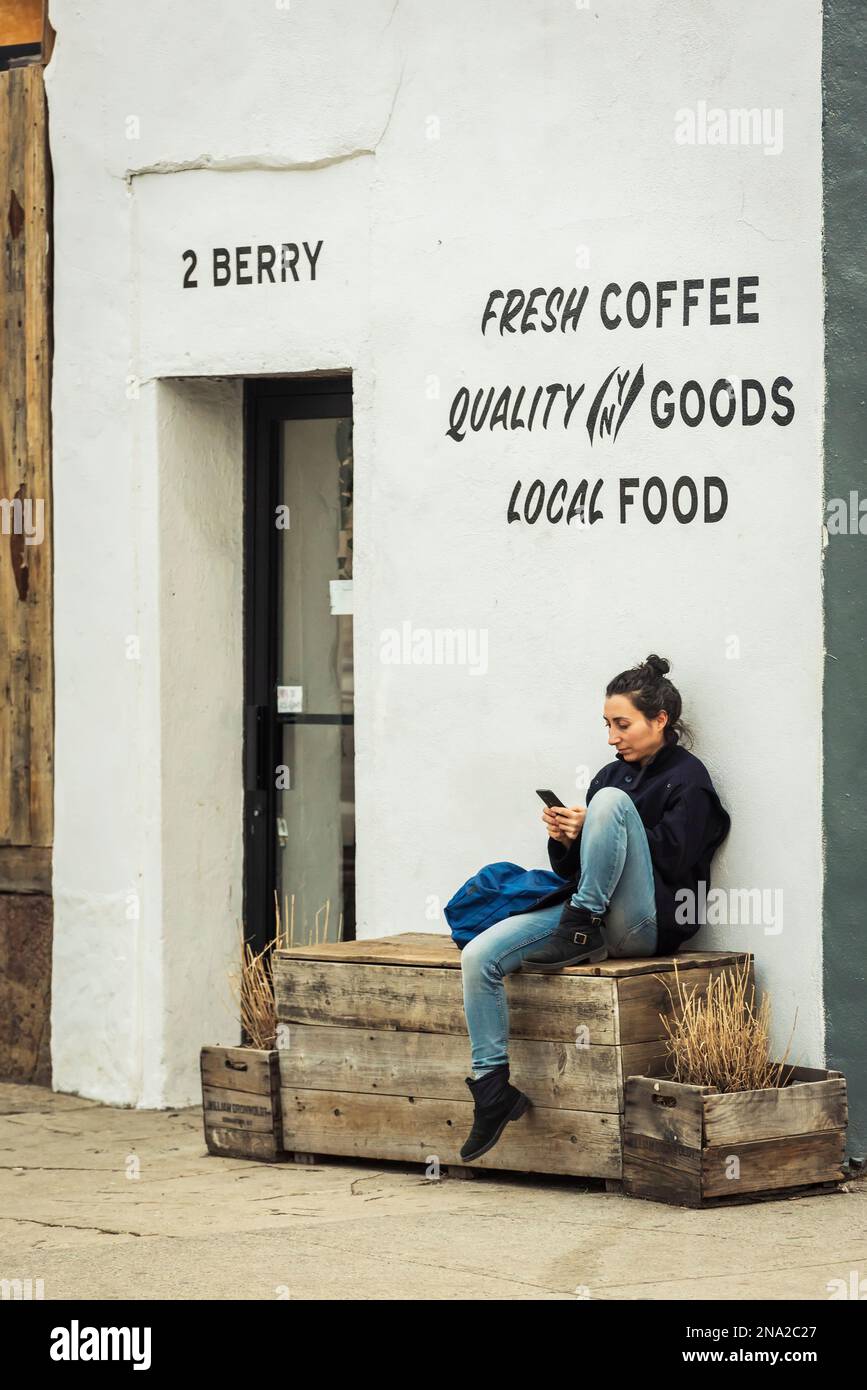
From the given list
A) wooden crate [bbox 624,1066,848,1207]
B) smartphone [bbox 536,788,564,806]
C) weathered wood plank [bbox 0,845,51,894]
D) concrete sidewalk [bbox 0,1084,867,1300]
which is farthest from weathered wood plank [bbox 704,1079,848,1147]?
→ weathered wood plank [bbox 0,845,51,894]

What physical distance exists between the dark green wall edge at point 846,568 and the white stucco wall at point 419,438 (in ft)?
0.20

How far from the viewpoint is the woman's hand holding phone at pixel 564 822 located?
22.5 ft

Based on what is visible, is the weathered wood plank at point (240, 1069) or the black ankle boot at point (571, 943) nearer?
the black ankle boot at point (571, 943)

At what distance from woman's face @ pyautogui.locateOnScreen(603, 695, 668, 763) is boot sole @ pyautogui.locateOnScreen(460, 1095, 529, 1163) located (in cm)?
121

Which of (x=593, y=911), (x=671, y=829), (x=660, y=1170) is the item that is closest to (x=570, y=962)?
(x=593, y=911)

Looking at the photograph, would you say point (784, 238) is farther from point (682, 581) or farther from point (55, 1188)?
point (55, 1188)

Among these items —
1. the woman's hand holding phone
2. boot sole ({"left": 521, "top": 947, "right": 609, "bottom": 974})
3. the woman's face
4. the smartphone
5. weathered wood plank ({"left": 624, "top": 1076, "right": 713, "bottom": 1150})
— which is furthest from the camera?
the woman's face

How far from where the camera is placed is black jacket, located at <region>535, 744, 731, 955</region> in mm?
6887

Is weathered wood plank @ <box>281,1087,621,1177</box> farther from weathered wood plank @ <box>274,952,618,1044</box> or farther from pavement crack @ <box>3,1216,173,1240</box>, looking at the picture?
pavement crack @ <box>3,1216,173,1240</box>

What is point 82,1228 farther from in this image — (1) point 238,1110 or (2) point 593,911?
(2) point 593,911

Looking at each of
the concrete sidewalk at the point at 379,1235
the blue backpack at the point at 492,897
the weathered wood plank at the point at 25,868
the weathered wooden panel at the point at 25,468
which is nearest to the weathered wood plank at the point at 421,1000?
the blue backpack at the point at 492,897

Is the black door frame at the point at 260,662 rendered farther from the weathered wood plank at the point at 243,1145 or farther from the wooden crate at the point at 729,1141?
the wooden crate at the point at 729,1141

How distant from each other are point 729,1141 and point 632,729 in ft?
4.65

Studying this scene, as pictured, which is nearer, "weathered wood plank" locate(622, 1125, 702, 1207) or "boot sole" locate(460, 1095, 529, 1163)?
"weathered wood plank" locate(622, 1125, 702, 1207)
